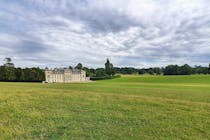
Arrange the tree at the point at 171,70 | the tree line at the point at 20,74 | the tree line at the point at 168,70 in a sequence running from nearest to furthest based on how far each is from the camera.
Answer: the tree line at the point at 20,74
the tree line at the point at 168,70
the tree at the point at 171,70

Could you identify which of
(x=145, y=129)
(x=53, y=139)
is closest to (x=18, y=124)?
(x=53, y=139)

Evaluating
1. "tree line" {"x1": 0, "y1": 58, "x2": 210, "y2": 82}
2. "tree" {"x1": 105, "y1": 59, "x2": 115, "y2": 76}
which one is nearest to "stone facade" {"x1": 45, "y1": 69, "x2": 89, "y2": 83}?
"tree line" {"x1": 0, "y1": 58, "x2": 210, "y2": 82}

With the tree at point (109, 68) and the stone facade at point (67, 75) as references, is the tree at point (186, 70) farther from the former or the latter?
the stone facade at point (67, 75)

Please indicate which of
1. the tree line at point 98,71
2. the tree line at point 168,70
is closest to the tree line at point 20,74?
the tree line at point 98,71

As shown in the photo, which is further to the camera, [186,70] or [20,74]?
[186,70]

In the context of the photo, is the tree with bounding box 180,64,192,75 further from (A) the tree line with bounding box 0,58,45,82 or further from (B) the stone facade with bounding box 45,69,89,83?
(A) the tree line with bounding box 0,58,45,82

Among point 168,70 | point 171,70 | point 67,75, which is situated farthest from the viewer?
point 168,70

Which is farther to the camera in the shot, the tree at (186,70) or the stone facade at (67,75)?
the tree at (186,70)

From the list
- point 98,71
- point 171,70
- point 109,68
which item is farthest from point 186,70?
point 98,71

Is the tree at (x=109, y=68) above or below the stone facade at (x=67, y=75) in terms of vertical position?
above

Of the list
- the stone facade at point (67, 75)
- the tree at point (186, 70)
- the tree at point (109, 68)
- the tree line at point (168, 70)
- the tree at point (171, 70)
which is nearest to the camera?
the stone facade at point (67, 75)

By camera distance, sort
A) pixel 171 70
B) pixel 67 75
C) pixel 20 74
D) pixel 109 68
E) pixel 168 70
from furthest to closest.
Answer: pixel 168 70
pixel 171 70
pixel 109 68
pixel 67 75
pixel 20 74

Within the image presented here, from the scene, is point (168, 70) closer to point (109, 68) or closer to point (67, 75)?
point (109, 68)

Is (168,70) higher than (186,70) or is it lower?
higher
